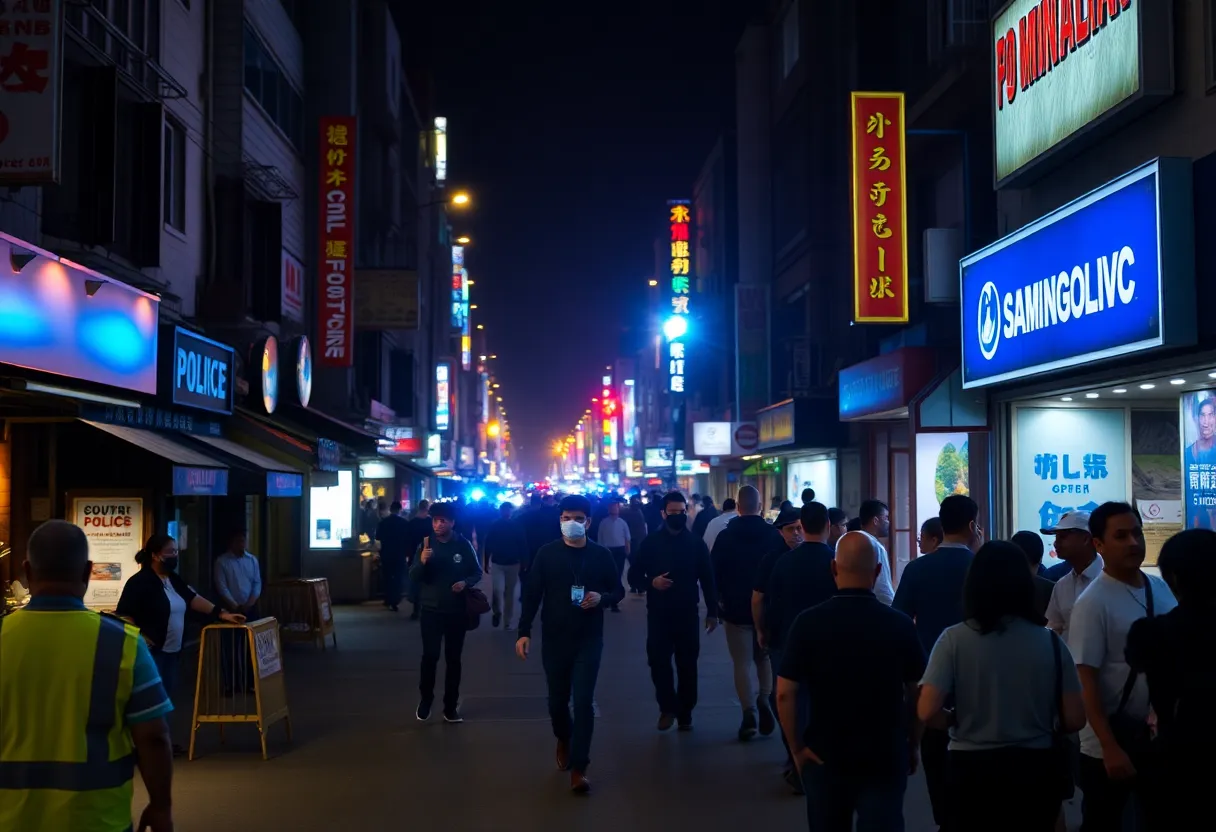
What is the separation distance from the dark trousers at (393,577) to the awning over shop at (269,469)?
543cm

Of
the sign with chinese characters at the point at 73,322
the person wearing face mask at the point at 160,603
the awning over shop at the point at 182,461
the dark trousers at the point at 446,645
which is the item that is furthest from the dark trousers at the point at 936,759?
the awning over shop at the point at 182,461

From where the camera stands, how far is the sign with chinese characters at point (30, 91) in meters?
11.0

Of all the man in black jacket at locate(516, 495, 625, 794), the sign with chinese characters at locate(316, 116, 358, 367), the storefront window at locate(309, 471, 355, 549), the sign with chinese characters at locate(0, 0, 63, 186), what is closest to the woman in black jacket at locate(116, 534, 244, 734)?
the man in black jacket at locate(516, 495, 625, 794)

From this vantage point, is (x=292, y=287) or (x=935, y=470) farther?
(x=292, y=287)

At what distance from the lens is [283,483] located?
17344 millimetres

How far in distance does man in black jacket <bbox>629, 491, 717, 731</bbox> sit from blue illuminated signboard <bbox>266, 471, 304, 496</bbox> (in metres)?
6.31

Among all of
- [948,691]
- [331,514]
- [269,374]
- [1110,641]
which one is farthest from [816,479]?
[948,691]

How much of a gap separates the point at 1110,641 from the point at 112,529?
11.9 m

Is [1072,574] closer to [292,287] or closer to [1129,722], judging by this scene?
[1129,722]

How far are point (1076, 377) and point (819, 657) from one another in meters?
8.41

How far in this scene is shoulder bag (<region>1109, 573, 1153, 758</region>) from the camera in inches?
220

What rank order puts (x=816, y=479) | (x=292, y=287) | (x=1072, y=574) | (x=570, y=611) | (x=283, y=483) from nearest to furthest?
(x=1072, y=574), (x=570, y=611), (x=283, y=483), (x=292, y=287), (x=816, y=479)

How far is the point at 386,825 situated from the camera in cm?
840

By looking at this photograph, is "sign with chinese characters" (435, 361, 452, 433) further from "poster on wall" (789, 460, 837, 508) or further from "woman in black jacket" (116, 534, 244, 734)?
"woman in black jacket" (116, 534, 244, 734)
